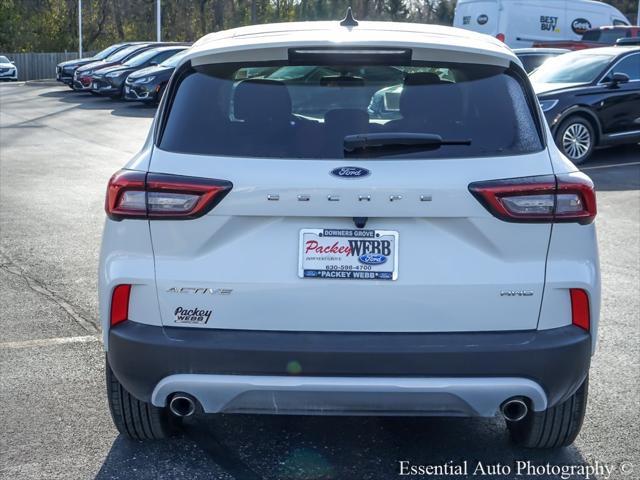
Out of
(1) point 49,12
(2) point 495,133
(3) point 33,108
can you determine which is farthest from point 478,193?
(1) point 49,12

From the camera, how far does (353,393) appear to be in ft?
11.7

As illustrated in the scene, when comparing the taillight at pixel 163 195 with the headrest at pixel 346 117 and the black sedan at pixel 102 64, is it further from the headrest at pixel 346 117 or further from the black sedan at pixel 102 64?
the black sedan at pixel 102 64

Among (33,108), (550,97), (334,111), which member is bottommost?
(33,108)

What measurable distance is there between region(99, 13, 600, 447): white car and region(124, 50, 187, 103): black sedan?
21.9m

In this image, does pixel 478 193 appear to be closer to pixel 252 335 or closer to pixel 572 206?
pixel 572 206

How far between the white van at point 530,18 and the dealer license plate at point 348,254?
2453 cm

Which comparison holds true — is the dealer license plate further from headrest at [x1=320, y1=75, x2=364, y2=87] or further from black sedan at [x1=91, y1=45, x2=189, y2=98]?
black sedan at [x1=91, y1=45, x2=189, y2=98]

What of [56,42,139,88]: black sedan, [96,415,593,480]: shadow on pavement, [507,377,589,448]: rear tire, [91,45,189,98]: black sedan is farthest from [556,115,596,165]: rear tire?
[56,42,139,88]: black sedan

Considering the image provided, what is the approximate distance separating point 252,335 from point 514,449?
1.43 meters

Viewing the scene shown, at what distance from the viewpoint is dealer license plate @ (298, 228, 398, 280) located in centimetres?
354

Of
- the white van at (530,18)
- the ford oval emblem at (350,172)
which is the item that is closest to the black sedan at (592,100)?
the ford oval emblem at (350,172)

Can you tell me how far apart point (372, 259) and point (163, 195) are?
798 mm

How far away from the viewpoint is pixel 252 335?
3.58m

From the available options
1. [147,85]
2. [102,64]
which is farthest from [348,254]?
[102,64]
